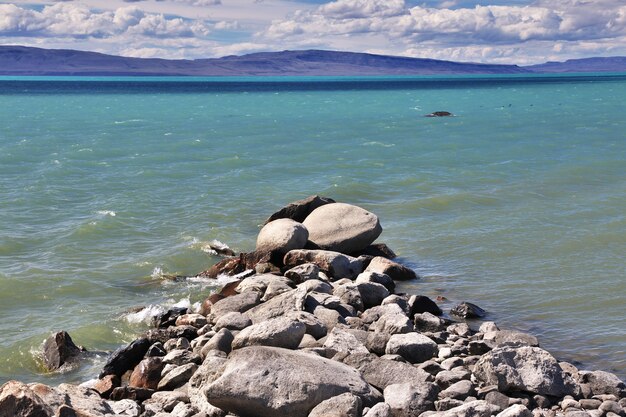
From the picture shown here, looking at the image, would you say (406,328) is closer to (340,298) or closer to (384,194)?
(340,298)

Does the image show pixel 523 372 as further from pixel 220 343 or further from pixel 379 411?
pixel 220 343

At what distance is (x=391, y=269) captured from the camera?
18.2 meters

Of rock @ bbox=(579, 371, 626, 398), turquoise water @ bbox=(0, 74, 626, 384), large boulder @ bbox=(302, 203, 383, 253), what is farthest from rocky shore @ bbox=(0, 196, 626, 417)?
large boulder @ bbox=(302, 203, 383, 253)

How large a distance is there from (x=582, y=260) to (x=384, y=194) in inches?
416

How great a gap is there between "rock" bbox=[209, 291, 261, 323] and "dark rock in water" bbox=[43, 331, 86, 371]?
2.36m

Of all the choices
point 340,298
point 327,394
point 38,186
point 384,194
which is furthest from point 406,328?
point 38,186

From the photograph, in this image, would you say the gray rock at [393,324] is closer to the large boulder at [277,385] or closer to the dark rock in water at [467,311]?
the dark rock in water at [467,311]

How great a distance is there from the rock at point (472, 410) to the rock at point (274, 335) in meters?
2.96

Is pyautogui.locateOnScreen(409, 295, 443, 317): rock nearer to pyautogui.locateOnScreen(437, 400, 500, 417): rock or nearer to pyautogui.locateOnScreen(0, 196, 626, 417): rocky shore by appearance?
pyautogui.locateOnScreen(0, 196, 626, 417): rocky shore

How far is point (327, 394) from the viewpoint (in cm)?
1005

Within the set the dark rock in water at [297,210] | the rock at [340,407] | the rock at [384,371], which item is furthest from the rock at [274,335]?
the dark rock in water at [297,210]

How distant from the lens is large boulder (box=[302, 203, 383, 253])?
1967 cm

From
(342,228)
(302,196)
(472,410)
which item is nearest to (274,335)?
(472,410)

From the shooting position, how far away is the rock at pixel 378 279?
16.6 metres
